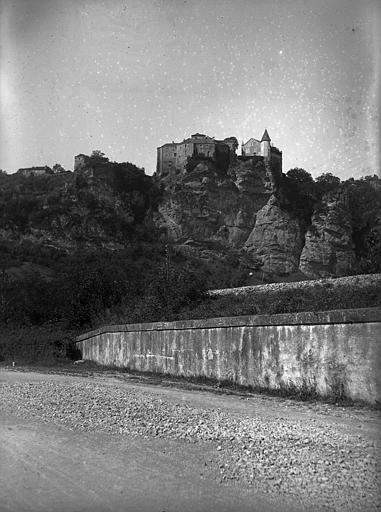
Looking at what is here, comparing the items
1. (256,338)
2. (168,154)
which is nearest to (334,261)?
(168,154)

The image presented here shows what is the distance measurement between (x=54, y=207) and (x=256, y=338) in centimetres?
7791

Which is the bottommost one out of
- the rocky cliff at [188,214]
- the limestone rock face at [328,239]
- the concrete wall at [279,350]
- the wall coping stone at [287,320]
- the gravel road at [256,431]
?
the gravel road at [256,431]

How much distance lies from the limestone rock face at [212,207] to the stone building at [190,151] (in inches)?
96.9

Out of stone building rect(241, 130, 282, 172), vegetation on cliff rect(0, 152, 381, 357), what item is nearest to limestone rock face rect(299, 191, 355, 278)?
vegetation on cliff rect(0, 152, 381, 357)

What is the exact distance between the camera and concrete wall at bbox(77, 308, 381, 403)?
7.33m

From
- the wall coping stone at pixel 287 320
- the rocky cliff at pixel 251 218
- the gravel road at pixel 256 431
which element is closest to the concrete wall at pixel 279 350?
the wall coping stone at pixel 287 320

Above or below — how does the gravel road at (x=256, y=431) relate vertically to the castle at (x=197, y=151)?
below

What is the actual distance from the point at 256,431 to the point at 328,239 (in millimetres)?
68609

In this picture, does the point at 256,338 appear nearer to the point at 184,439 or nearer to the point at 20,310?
the point at 184,439

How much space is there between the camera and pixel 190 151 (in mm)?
93062

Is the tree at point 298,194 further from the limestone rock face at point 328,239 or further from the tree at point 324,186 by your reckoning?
the tree at point 324,186

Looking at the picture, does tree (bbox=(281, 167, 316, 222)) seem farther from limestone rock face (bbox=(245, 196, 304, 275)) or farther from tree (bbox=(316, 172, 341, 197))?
tree (bbox=(316, 172, 341, 197))

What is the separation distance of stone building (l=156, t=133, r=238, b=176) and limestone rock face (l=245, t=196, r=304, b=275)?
12.8 m

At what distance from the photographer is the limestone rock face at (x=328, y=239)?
6179 cm
